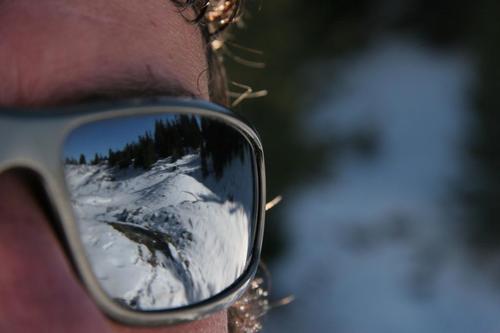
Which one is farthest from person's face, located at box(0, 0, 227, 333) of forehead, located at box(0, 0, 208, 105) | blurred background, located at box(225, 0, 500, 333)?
blurred background, located at box(225, 0, 500, 333)

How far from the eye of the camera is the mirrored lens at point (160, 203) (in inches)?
33.9

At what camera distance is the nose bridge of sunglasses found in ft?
2.59

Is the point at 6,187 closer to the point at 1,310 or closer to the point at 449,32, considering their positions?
the point at 1,310

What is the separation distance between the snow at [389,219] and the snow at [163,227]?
9.81ft

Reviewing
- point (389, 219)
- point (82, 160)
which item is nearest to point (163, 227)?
point (82, 160)

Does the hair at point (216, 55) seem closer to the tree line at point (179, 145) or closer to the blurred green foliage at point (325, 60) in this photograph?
the tree line at point (179, 145)

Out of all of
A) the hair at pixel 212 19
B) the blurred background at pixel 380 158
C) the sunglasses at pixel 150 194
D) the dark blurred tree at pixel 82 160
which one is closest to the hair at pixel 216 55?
the hair at pixel 212 19

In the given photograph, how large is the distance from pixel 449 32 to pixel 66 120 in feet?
16.4

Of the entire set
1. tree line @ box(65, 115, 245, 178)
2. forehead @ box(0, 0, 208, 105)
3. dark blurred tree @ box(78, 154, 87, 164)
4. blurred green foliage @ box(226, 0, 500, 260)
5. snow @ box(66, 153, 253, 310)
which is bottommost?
blurred green foliage @ box(226, 0, 500, 260)

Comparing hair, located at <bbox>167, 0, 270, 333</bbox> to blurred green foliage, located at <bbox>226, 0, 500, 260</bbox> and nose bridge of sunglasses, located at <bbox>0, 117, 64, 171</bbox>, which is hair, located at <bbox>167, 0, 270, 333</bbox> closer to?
nose bridge of sunglasses, located at <bbox>0, 117, 64, 171</bbox>

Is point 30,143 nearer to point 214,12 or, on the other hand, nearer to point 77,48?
point 77,48

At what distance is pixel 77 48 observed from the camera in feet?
2.96

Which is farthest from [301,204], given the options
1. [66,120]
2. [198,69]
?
[66,120]

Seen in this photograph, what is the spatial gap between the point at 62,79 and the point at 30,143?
11cm
